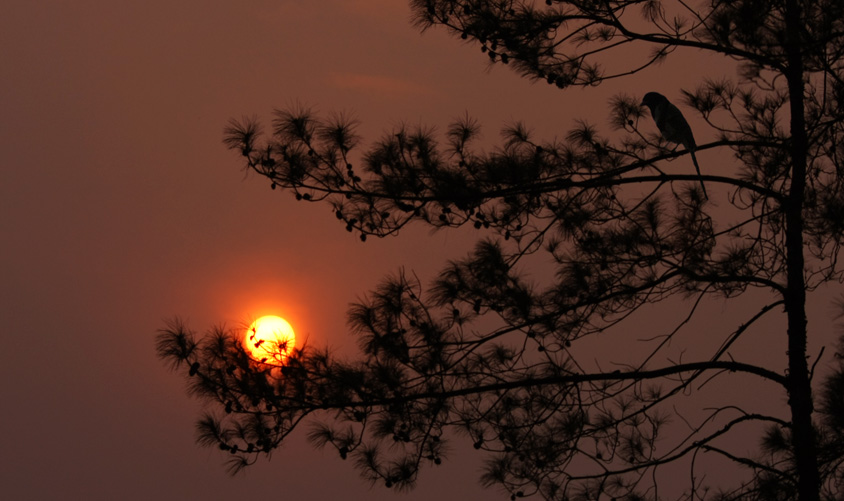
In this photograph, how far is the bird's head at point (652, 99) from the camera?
505cm

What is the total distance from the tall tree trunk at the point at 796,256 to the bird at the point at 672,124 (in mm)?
493

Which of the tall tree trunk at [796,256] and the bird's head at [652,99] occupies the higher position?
the bird's head at [652,99]

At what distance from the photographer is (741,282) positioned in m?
4.93

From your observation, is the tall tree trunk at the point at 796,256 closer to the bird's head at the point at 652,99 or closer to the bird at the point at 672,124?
the bird at the point at 672,124

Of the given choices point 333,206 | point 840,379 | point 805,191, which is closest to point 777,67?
point 805,191

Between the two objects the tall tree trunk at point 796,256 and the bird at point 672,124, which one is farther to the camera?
the bird at point 672,124

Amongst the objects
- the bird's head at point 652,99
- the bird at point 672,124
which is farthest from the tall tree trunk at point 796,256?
the bird's head at point 652,99

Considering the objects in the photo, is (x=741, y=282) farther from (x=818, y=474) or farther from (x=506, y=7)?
(x=506, y=7)

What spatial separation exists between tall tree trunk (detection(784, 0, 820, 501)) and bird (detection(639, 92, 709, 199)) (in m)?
0.49

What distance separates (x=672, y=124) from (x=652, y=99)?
0.82 ft

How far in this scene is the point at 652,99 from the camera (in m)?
5.13

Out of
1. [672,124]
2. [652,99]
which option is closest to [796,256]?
[672,124]

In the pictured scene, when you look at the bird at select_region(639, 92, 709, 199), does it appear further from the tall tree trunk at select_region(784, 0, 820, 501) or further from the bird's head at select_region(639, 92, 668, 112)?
the tall tree trunk at select_region(784, 0, 820, 501)

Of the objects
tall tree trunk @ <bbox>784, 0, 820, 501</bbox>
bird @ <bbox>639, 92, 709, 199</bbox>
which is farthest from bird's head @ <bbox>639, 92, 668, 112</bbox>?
tall tree trunk @ <bbox>784, 0, 820, 501</bbox>
